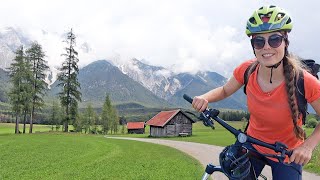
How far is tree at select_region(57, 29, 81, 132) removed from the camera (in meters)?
69.4

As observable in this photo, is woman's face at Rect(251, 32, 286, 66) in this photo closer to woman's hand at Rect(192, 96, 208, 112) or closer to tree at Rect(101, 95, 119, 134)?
woman's hand at Rect(192, 96, 208, 112)

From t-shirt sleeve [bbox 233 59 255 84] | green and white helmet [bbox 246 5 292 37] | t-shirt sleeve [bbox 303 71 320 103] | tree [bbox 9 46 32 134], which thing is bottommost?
t-shirt sleeve [bbox 303 71 320 103]

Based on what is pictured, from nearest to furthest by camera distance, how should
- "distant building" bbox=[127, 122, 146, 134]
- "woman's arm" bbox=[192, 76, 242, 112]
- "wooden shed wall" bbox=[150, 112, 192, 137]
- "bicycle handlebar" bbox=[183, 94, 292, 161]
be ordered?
"bicycle handlebar" bbox=[183, 94, 292, 161] → "woman's arm" bbox=[192, 76, 242, 112] → "wooden shed wall" bbox=[150, 112, 192, 137] → "distant building" bbox=[127, 122, 146, 134]

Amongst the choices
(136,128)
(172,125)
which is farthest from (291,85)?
(136,128)

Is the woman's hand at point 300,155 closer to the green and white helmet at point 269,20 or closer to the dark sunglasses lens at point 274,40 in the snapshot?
the dark sunglasses lens at point 274,40

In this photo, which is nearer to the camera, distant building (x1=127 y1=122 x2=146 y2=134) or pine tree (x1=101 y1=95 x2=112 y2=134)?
pine tree (x1=101 y1=95 x2=112 y2=134)

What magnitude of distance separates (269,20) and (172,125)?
8155 cm

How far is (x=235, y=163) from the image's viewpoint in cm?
385

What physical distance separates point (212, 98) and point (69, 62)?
70.4 metres

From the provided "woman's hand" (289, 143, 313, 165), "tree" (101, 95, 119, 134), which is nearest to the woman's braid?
"woman's hand" (289, 143, 313, 165)

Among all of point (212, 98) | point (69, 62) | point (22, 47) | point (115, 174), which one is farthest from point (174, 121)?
point (212, 98)

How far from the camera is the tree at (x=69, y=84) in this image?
6944 cm

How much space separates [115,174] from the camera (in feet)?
55.3

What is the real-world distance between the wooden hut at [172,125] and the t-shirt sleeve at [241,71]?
77715mm
